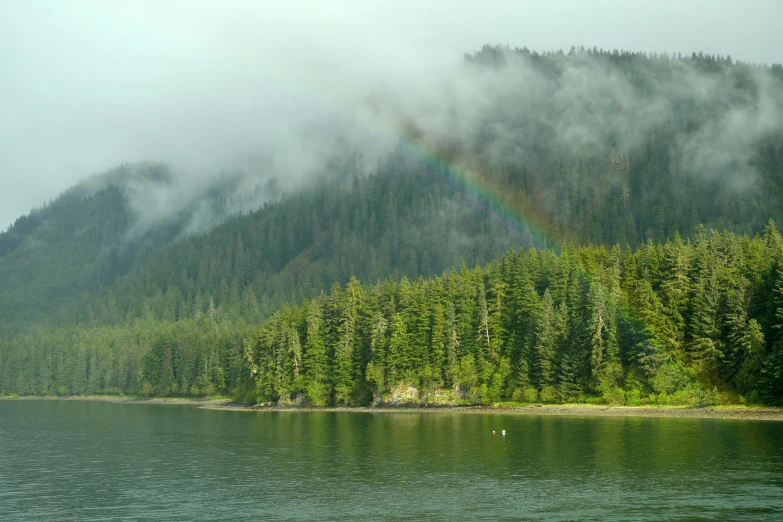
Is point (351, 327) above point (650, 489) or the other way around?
above

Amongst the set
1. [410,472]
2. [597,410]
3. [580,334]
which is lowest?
[410,472]

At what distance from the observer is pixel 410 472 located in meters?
80.4

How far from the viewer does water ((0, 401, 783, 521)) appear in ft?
209

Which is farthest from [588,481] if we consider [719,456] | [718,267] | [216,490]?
[718,267]

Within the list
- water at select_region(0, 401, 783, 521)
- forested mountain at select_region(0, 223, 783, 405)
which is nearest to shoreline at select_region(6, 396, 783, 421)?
forested mountain at select_region(0, 223, 783, 405)

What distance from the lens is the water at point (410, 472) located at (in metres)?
63.6

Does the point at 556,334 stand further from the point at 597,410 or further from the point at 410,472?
the point at 410,472

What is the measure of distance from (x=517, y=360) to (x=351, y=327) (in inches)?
1684

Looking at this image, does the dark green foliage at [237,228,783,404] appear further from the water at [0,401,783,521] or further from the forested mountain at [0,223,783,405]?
the water at [0,401,783,521]

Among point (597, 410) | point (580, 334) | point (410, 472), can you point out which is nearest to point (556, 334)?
point (580, 334)

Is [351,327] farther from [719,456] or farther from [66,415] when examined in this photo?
[719,456]

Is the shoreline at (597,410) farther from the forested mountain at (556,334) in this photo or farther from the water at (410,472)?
the water at (410,472)

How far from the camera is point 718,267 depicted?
13575 centimetres

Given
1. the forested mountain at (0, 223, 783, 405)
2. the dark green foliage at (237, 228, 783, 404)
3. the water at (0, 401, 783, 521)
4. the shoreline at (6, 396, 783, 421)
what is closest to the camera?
the water at (0, 401, 783, 521)
